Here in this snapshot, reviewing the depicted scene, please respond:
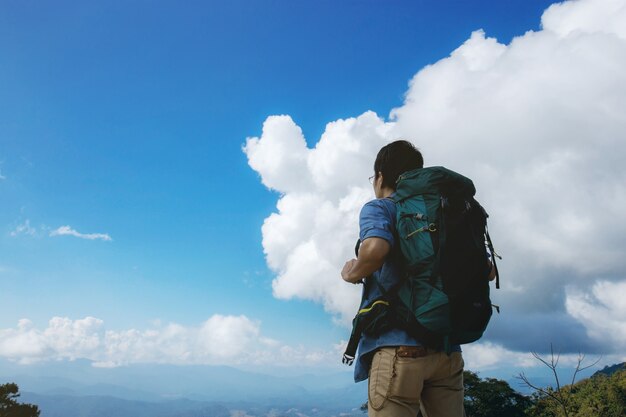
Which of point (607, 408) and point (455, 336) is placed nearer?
point (455, 336)

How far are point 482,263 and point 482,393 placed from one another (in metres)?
52.3

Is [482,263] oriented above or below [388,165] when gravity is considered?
below

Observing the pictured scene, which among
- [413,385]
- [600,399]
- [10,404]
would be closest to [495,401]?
[600,399]

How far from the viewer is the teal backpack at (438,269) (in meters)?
1.95

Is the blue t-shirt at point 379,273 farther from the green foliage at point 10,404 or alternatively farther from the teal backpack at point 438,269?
the green foliage at point 10,404

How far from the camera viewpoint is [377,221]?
7.13ft

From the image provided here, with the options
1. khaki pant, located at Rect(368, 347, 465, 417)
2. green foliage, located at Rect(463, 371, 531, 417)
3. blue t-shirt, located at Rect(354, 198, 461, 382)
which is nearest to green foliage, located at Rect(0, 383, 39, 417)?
blue t-shirt, located at Rect(354, 198, 461, 382)

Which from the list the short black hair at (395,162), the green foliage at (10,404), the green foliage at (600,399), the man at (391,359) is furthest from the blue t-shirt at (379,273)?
the green foliage at (10,404)

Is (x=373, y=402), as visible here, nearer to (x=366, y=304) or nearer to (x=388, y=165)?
(x=366, y=304)

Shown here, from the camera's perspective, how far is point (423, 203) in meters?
2.11

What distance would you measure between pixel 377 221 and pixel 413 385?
0.84 m

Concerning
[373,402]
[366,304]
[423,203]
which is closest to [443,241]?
[423,203]

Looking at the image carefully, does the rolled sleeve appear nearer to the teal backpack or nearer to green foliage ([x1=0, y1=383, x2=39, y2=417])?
the teal backpack

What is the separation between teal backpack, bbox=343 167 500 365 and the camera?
6.39ft
